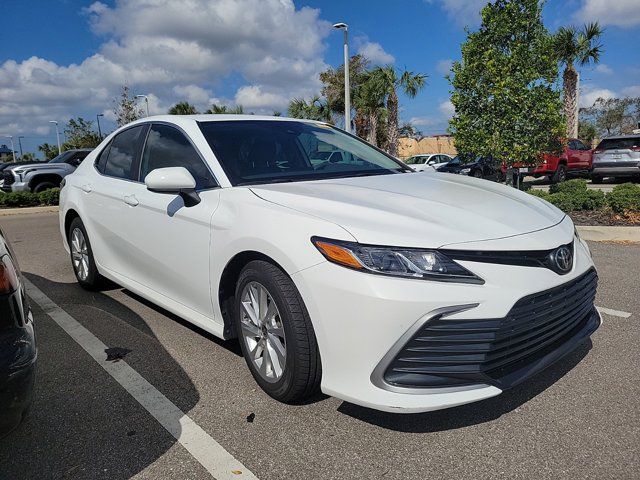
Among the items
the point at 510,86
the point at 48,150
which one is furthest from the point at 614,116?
the point at 48,150

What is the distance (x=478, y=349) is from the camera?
2.14 m

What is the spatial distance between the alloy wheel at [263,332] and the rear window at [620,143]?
16.2 meters

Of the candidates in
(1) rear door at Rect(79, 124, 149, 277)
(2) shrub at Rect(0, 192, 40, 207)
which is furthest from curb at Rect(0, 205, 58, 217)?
(1) rear door at Rect(79, 124, 149, 277)

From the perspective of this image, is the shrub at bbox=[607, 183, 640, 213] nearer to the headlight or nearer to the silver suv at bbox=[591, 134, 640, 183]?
the headlight

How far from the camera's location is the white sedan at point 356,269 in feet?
7.00

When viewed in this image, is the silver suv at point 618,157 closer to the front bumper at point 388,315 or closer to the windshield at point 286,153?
the windshield at point 286,153

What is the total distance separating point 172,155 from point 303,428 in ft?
6.86

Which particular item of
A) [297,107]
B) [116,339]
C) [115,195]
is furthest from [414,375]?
[297,107]

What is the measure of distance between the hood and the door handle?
49.8 inches

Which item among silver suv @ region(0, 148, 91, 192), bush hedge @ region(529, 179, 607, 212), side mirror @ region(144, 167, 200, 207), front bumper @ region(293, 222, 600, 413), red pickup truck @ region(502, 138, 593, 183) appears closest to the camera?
front bumper @ region(293, 222, 600, 413)

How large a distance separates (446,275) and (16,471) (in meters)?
2.05

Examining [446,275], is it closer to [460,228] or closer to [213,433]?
[460,228]

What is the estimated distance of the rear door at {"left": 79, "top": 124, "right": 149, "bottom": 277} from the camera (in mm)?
3926

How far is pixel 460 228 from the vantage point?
2.32 metres
